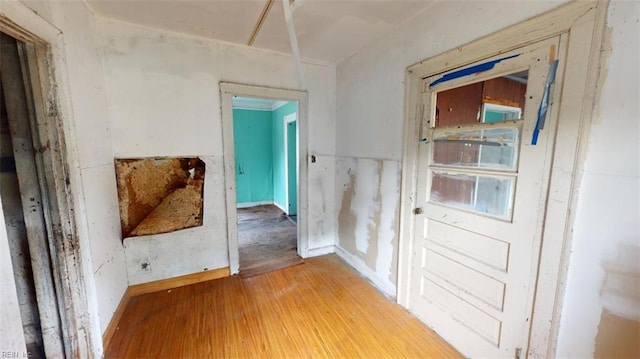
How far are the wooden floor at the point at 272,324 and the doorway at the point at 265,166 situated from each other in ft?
4.84

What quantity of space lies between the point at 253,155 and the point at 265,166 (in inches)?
14.5

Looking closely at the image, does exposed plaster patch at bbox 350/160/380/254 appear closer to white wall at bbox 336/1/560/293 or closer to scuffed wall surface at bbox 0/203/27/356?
white wall at bbox 336/1/560/293

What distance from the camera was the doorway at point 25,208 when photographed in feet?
3.95

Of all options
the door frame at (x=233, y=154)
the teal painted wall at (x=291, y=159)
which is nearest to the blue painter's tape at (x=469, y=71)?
the door frame at (x=233, y=154)

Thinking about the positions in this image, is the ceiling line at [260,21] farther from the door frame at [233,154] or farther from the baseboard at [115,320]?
the baseboard at [115,320]

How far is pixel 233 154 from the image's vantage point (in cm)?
241

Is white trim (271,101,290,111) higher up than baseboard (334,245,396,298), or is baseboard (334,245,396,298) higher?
white trim (271,101,290,111)

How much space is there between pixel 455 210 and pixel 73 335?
8.01 feet

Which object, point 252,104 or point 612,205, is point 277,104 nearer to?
point 252,104

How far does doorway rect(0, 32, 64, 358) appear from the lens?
1.20 meters

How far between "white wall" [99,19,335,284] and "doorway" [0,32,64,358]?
761 mm

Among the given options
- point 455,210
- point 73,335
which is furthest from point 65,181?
point 455,210

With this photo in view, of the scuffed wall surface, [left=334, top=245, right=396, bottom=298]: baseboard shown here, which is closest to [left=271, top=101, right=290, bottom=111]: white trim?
[left=334, top=245, right=396, bottom=298]: baseboard

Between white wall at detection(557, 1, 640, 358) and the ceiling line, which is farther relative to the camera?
the ceiling line
